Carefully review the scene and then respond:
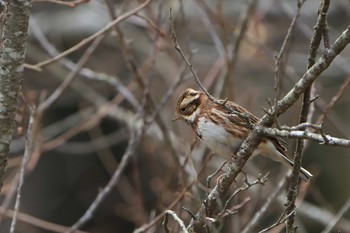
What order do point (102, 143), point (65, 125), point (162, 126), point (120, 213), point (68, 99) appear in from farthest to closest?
point (68, 99) → point (120, 213) → point (65, 125) → point (102, 143) → point (162, 126)

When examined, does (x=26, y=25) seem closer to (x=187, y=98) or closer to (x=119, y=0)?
(x=187, y=98)

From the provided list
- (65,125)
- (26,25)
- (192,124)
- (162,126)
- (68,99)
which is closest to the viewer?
(26,25)

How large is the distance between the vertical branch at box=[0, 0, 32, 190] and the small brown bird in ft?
3.32

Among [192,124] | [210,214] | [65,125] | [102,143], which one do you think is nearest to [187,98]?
[192,124]

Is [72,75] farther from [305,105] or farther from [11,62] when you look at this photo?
[305,105]

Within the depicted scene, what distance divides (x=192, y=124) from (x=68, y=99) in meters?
6.11

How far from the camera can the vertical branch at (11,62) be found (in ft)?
11.2

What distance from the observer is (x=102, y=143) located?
8.02m

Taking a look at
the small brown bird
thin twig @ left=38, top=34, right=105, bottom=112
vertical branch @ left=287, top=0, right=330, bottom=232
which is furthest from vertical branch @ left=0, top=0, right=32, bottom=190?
thin twig @ left=38, top=34, right=105, bottom=112

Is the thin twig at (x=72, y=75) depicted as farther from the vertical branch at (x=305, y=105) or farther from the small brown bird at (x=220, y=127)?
the vertical branch at (x=305, y=105)

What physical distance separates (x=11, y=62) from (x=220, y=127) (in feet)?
3.81

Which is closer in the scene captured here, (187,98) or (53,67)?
(187,98)

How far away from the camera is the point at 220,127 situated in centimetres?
409

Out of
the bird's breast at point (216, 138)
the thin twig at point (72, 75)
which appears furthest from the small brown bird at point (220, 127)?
the thin twig at point (72, 75)
